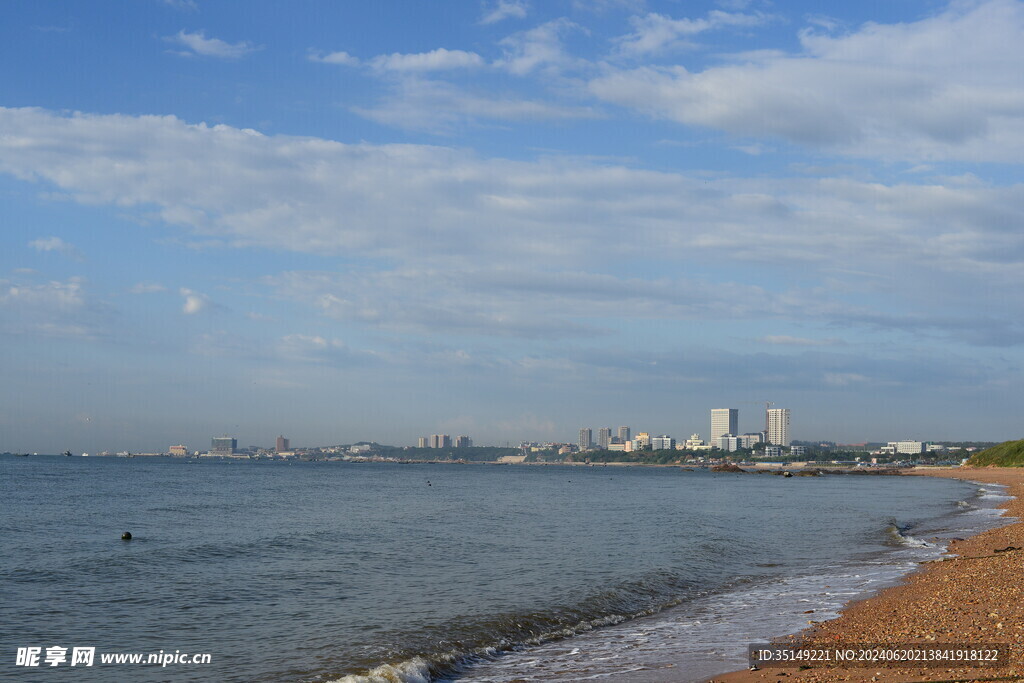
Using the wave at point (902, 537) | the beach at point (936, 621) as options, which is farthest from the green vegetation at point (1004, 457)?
the beach at point (936, 621)

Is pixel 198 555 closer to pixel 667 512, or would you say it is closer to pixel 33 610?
pixel 33 610

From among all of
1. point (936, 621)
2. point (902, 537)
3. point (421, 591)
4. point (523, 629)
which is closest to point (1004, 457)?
point (902, 537)

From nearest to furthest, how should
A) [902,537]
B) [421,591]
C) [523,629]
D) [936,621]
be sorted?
[936,621] → [523,629] → [421,591] → [902,537]

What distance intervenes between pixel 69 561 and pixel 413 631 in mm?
15336

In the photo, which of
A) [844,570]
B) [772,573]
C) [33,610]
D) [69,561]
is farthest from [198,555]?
[844,570]

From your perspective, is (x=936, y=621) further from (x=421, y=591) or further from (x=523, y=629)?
→ (x=421, y=591)

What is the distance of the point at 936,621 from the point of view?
577 inches

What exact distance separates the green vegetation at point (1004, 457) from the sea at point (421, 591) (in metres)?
114

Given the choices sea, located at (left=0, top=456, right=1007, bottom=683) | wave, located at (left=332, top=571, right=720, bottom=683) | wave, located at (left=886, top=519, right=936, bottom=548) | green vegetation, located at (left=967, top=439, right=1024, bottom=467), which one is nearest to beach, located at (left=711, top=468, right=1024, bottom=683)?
sea, located at (left=0, top=456, right=1007, bottom=683)

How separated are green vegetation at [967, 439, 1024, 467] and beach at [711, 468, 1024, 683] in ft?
436

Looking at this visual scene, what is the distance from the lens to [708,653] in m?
14.2

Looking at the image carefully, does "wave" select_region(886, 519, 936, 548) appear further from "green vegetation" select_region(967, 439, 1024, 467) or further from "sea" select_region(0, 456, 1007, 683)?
"green vegetation" select_region(967, 439, 1024, 467)

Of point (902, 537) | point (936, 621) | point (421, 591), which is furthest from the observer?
point (902, 537)

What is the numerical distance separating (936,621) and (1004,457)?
15719 cm
